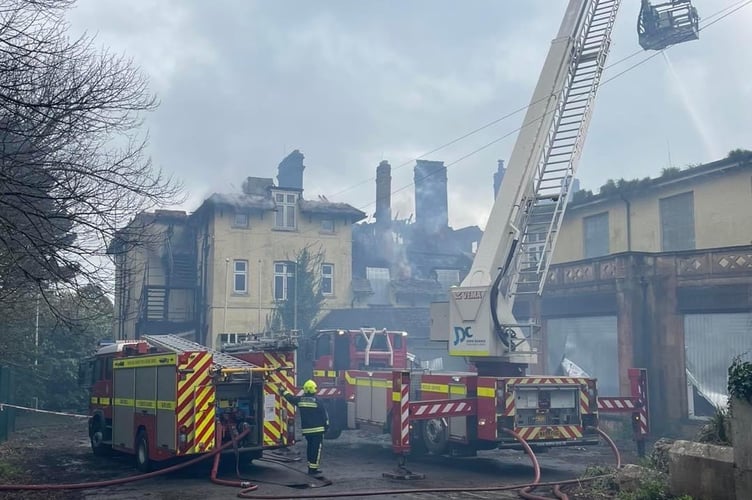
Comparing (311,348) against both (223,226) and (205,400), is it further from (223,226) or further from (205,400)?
(223,226)

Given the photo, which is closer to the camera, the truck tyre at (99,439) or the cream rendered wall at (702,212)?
the truck tyre at (99,439)

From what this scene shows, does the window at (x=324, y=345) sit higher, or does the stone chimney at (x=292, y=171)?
the stone chimney at (x=292, y=171)

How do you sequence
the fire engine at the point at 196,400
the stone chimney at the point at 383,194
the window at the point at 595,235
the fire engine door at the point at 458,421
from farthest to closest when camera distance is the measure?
the stone chimney at the point at 383,194 → the window at the point at 595,235 → the fire engine door at the point at 458,421 → the fire engine at the point at 196,400

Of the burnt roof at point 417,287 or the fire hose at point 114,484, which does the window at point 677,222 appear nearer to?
the fire hose at point 114,484

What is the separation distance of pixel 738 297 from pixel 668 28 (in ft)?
27.8

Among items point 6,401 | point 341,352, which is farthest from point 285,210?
point 6,401

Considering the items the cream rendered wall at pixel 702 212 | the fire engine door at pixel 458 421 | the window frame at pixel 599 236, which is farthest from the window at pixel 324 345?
the cream rendered wall at pixel 702 212

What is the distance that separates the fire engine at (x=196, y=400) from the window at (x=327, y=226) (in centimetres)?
2517

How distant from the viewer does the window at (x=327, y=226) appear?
40.5m

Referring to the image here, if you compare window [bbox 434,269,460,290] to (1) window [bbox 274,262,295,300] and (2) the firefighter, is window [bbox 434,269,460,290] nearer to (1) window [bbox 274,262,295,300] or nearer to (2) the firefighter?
(1) window [bbox 274,262,295,300]

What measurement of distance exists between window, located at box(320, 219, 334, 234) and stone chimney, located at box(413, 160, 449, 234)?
948cm

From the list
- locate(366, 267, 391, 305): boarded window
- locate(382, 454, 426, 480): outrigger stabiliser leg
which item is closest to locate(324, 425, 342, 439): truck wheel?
locate(382, 454, 426, 480): outrigger stabiliser leg

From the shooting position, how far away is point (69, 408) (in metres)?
28.1

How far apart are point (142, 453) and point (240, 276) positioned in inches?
975
